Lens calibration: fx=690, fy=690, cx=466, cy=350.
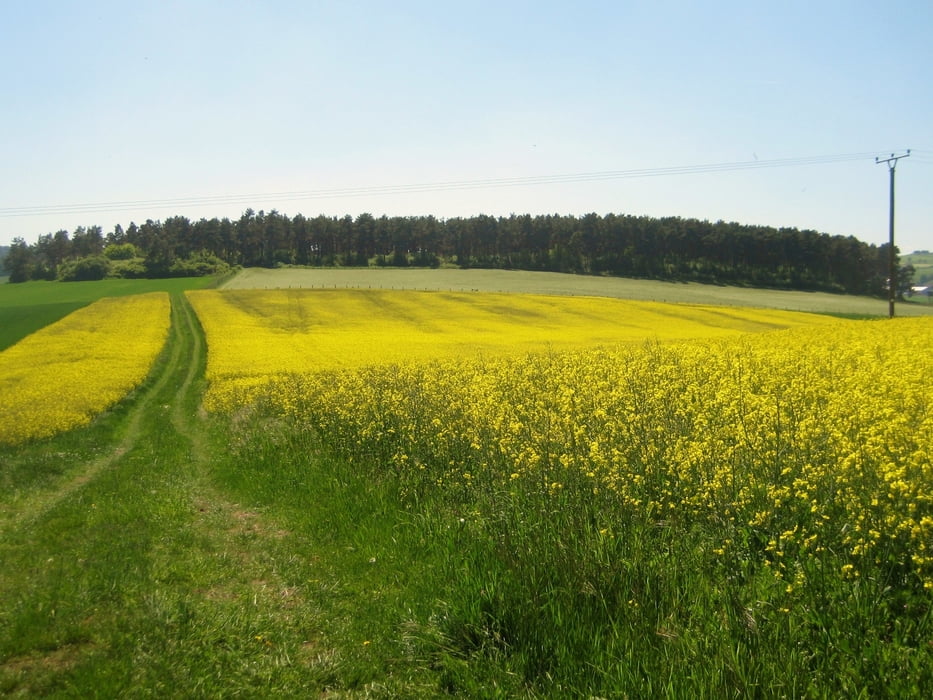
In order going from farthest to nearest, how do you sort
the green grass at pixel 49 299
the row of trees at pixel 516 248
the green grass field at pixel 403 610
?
the row of trees at pixel 516 248, the green grass at pixel 49 299, the green grass field at pixel 403 610

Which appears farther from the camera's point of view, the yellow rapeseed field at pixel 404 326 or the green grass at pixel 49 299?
the green grass at pixel 49 299

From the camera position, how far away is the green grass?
141 ft

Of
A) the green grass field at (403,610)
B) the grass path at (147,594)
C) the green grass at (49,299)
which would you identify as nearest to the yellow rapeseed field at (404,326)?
the grass path at (147,594)

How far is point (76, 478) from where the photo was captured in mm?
12070

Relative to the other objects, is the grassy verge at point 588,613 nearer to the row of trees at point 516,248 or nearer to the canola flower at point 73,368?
the canola flower at point 73,368

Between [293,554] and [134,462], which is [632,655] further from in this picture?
[134,462]

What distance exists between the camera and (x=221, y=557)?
24.2 ft

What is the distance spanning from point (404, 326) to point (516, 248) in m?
72.6

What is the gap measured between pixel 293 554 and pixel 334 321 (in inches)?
1468

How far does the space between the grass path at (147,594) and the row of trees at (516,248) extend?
88258mm

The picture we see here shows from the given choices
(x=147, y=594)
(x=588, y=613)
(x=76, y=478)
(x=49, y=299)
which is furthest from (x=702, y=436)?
(x=49, y=299)

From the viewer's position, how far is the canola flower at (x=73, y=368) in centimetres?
1716

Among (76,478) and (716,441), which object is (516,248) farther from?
(716,441)

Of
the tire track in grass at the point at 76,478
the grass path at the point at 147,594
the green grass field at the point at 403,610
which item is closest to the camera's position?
the green grass field at the point at 403,610
